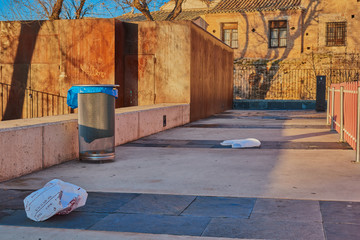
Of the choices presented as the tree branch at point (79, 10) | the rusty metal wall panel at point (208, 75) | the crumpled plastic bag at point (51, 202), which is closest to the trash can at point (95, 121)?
the crumpled plastic bag at point (51, 202)

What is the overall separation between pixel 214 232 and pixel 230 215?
580 mm

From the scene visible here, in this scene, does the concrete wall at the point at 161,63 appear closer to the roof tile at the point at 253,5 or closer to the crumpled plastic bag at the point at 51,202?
the crumpled plastic bag at the point at 51,202

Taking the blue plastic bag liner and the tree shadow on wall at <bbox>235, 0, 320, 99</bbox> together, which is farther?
the tree shadow on wall at <bbox>235, 0, 320, 99</bbox>

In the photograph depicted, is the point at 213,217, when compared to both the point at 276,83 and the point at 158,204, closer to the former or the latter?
the point at 158,204

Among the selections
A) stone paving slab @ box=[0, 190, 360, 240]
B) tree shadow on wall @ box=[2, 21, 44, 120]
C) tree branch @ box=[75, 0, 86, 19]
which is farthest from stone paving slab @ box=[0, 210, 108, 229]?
tree branch @ box=[75, 0, 86, 19]

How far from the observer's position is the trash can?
7.88m

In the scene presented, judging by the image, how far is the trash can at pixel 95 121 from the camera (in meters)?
7.88

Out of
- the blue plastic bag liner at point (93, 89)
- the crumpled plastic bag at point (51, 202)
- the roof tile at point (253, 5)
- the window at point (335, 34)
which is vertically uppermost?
the roof tile at point (253, 5)

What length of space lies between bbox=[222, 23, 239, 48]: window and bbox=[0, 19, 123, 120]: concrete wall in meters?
25.3

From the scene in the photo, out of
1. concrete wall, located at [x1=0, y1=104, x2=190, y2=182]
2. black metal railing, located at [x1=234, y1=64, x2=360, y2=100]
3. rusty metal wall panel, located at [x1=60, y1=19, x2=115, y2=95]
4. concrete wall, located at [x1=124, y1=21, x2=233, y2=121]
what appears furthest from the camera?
black metal railing, located at [x1=234, y1=64, x2=360, y2=100]

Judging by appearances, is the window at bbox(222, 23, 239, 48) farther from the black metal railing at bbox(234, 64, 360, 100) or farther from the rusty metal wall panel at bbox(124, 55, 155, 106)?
the rusty metal wall panel at bbox(124, 55, 155, 106)

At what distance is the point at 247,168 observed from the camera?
7414 millimetres

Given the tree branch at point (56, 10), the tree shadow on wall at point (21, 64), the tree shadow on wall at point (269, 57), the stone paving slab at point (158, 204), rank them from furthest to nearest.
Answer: the tree shadow on wall at point (269, 57) < the tree branch at point (56, 10) < the tree shadow on wall at point (21, 64) < the stone paving slab at point (158, 204)

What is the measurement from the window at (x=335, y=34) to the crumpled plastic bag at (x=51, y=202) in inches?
1431
